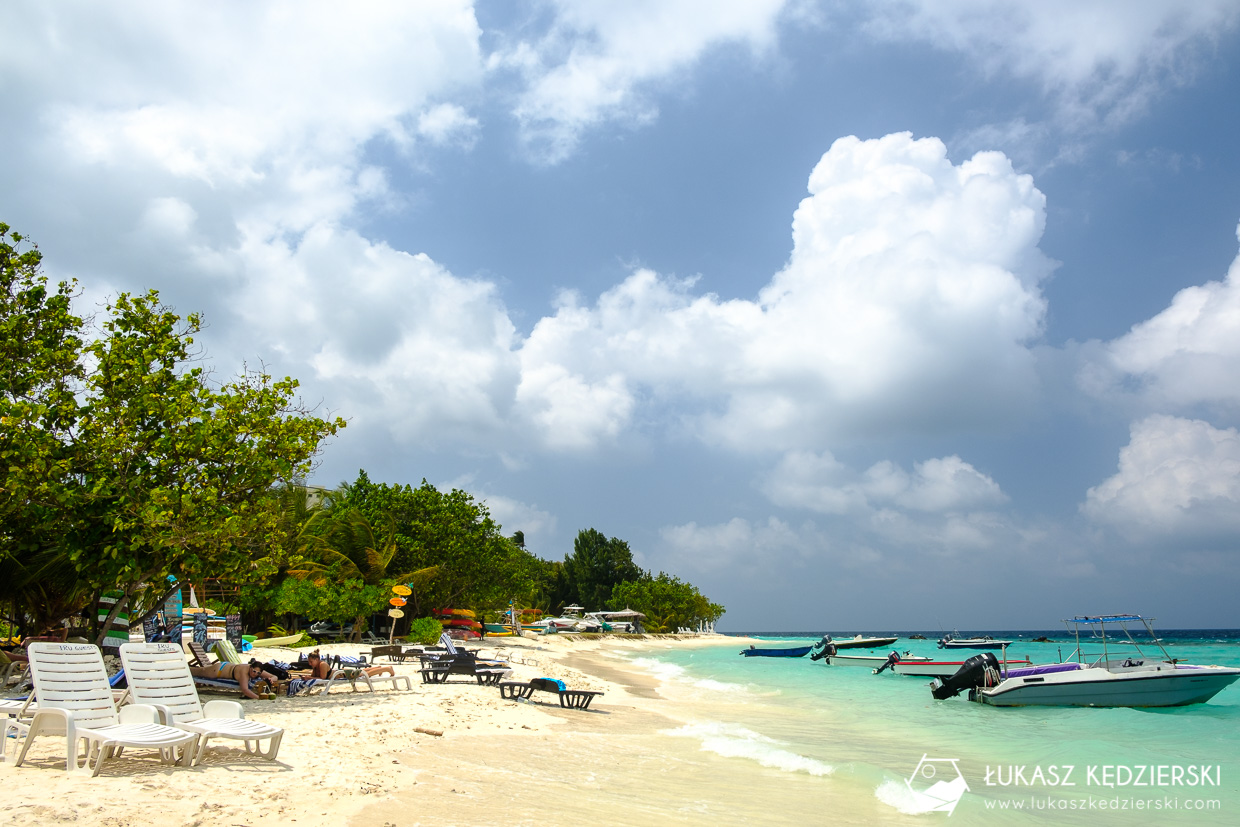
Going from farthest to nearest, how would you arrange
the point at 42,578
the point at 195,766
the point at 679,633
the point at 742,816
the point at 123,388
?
the point at 679,633
the point at 42,578
the point at 123,388
the point at 742,816
the point at 195,766

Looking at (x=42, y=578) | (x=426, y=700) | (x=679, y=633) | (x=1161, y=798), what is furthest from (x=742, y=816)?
(x=679, y=633)

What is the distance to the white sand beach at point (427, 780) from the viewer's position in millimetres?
5239

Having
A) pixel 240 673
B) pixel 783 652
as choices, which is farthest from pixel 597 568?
pixel 240 673

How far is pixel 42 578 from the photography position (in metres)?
12.0

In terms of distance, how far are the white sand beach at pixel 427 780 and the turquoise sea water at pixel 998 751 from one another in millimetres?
935

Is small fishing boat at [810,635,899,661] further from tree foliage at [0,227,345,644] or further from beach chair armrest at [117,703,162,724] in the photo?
beach chair armrest at [117,703,162,724]

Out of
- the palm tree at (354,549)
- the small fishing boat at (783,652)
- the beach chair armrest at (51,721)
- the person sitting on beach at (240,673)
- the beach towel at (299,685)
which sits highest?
the palm tree at (354,549)

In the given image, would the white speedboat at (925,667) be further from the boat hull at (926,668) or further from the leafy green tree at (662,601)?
the leafy green tree at (662,601)

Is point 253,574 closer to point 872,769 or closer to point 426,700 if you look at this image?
point 426,700

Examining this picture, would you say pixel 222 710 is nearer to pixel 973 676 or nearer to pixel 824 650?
pixel 973 676

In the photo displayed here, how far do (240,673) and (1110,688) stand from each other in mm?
18715

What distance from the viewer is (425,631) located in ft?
96.4

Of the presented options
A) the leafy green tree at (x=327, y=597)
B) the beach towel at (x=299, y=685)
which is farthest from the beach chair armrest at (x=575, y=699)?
the leafy green tree at (x=327, y=597)

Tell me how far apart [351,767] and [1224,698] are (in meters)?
26.1
